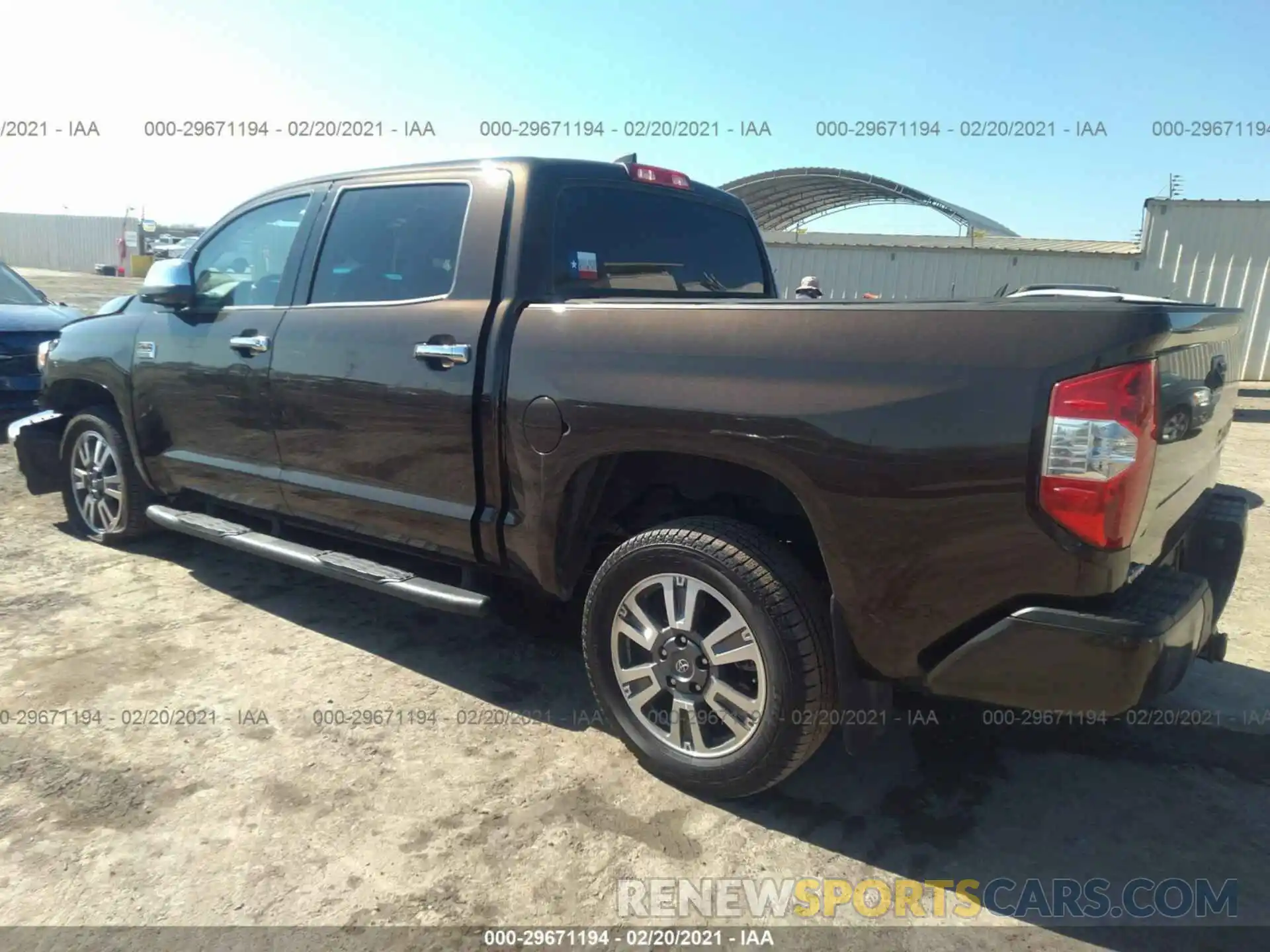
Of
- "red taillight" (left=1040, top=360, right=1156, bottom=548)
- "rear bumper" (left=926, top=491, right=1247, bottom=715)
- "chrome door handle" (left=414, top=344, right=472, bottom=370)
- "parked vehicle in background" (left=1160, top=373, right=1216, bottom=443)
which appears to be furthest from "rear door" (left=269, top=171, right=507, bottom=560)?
"parked vehicle in background" (left=1160, top=373, right=1216, bottom=443)

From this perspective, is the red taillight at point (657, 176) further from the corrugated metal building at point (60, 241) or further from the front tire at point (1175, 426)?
the corrugated metal building at point (60, 241)

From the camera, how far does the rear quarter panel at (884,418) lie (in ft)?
6.68

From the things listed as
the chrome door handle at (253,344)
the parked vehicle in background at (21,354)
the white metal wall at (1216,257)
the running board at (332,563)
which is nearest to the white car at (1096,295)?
the running board at (332,563)

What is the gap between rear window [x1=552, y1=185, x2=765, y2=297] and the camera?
327cm

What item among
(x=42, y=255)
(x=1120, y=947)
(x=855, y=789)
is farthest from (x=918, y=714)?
(x=42, y=255)

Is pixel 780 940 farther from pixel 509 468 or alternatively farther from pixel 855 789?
pixel 509 468

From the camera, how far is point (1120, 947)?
2.18m

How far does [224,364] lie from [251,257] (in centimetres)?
55

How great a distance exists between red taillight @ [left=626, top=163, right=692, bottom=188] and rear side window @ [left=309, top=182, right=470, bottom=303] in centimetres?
71

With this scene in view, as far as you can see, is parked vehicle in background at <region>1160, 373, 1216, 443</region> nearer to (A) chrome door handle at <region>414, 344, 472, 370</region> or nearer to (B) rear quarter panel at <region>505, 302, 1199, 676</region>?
(B) rear quarter panel at <region>505, 302, 1199, 676</region>

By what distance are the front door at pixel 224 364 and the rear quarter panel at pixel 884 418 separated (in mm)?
1848

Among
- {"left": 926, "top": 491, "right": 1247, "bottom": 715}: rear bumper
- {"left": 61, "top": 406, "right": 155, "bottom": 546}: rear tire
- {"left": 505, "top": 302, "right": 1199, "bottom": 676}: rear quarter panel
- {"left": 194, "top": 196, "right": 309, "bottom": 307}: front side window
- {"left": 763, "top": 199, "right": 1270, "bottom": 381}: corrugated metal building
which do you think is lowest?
{"left": 61, "top": 406, "right": 155, "bottom": 546}: rear tire

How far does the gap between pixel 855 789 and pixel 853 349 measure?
1451 millimetres

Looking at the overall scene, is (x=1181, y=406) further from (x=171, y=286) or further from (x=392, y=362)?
(x=171, y=286)
